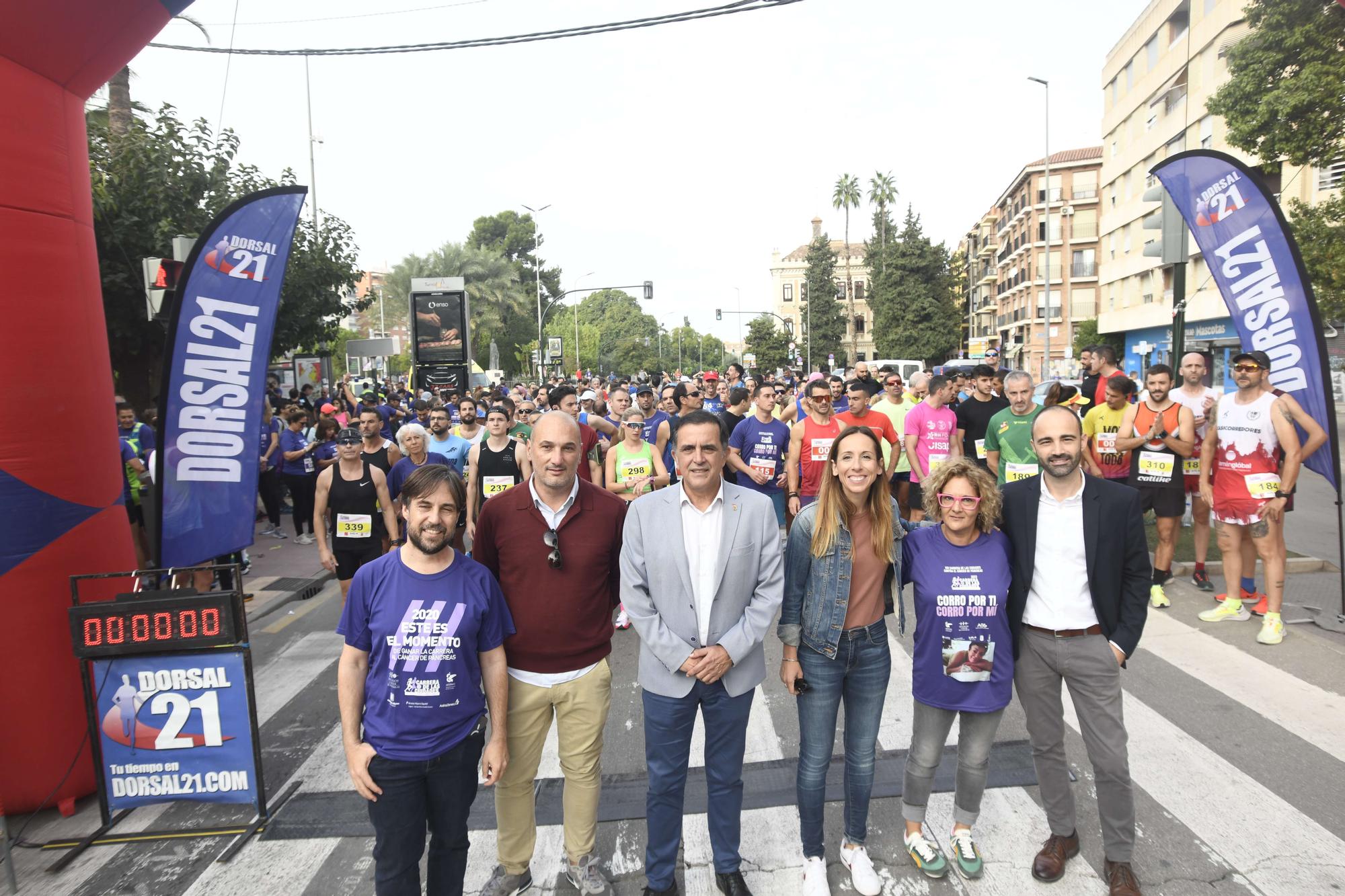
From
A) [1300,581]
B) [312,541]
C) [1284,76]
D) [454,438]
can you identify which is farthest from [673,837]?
[1284,76]

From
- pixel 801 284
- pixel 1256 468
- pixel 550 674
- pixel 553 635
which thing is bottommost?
pixel 550 674

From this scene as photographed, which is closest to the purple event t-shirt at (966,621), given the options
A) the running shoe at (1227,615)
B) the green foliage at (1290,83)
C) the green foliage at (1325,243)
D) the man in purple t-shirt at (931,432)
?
the running shoe at (1227,615)

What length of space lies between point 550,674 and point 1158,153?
42.1m

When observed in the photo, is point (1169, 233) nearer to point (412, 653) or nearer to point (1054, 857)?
point (1054, 857)

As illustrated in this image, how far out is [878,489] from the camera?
339cm

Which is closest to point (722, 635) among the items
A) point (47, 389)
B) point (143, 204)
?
point (47, 389)

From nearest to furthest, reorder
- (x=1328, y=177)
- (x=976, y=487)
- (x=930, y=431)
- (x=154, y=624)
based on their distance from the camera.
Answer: (x=976, y=487), (x=154, y=624), (x=930, y=431), (x=1328, y=177)

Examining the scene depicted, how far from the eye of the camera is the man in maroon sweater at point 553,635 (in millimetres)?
3348

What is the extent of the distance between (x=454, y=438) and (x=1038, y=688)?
6.19 metres

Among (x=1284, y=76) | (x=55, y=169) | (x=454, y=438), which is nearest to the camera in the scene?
(x=55, y=169)

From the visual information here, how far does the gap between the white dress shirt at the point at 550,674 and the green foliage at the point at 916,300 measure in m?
61.0

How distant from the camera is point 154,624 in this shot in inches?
160

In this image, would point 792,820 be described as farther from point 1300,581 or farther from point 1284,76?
point 1284,76

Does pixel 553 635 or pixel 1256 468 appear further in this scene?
pixel 1256 468
